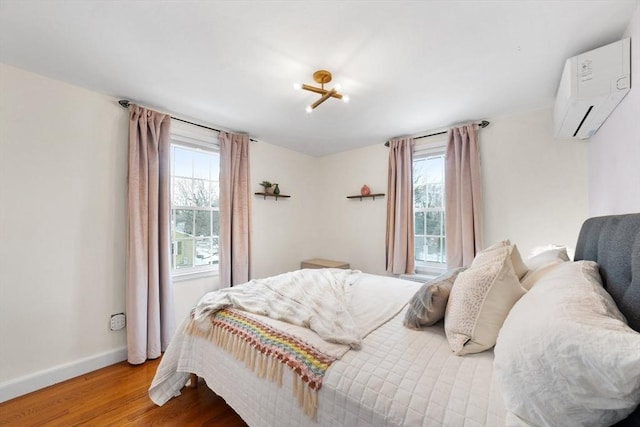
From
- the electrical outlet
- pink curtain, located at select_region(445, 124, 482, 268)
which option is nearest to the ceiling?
pink curtain, located at select_region(445, 124, 482, 268)

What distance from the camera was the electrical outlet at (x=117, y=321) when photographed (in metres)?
2.27

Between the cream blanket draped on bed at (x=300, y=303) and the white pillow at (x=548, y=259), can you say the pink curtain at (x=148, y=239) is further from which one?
the white pillow at (x=548, y=259)

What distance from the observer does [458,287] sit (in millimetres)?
1208

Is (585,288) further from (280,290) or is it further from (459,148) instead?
(459,148)

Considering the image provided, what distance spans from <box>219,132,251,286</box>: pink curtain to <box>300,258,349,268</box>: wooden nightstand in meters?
1.07

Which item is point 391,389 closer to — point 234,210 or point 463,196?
point 463,196

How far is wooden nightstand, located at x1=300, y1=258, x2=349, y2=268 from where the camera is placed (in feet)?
12.1

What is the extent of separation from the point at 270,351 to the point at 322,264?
2543 millimetres

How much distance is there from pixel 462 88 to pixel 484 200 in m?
1.29

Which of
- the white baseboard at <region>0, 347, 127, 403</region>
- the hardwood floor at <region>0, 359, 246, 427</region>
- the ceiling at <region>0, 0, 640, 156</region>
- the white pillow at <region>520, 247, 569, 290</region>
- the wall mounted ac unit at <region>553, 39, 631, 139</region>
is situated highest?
the ceiling at <region>0, 0, 640, 156</region>

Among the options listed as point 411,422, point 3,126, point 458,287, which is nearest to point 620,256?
point 458,287

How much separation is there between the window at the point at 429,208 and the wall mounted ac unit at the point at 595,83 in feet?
4.34

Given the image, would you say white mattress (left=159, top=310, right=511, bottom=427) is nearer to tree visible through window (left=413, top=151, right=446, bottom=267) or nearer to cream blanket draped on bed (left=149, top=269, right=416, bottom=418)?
cream blanket draped on bed (left=149, top=269, right=416, bottom=418)

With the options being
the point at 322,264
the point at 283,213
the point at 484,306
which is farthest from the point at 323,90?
the point at 322,264
